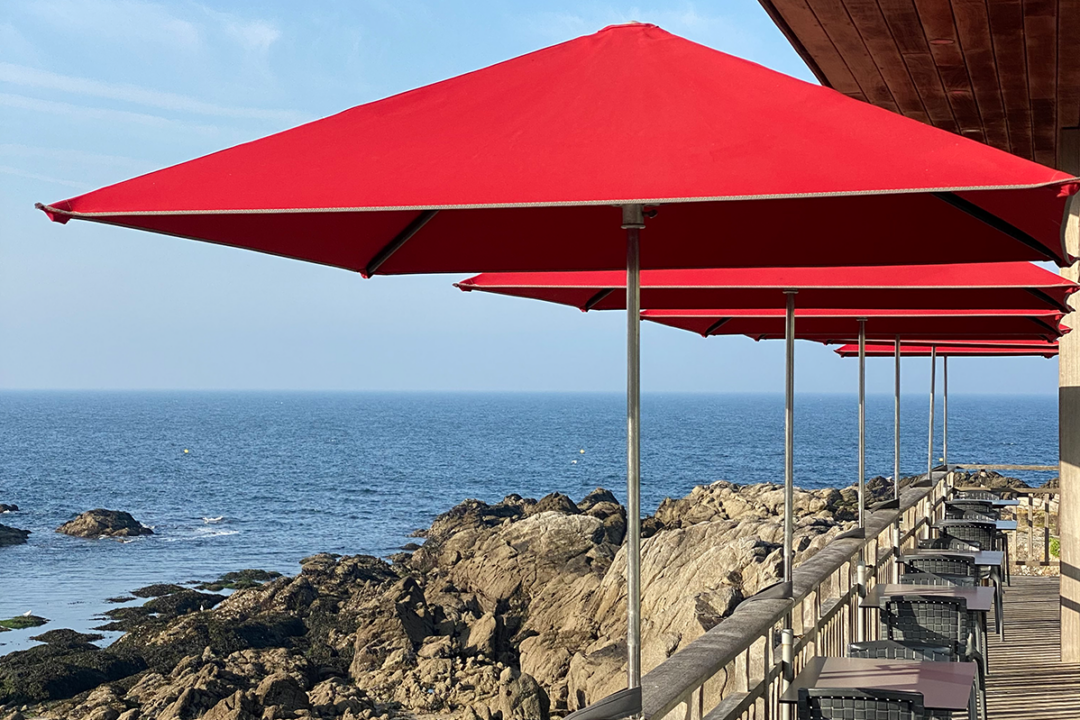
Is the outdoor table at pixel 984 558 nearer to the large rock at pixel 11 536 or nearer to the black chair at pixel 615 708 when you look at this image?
the black chair at pixel 615 708

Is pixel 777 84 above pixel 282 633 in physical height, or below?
above

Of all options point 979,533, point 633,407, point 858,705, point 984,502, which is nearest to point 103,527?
point 984,502

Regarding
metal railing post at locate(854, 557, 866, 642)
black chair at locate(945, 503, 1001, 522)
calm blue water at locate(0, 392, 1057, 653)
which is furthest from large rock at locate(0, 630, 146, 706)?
metal railing post at locate(854, 557, 866, 642)

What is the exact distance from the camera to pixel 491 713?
735 inches

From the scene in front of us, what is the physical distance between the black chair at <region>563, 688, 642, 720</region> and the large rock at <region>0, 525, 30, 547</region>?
57116 millimetres

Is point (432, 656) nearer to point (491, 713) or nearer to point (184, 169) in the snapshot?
point (491, 713)

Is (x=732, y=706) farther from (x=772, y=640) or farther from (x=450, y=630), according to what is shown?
(x=450, y=630)

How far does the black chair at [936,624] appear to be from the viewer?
5.87 meters

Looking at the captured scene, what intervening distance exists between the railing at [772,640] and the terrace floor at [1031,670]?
1.00 metres

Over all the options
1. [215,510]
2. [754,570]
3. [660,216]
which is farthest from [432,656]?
[215,510]

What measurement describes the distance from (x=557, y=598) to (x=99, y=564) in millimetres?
30148

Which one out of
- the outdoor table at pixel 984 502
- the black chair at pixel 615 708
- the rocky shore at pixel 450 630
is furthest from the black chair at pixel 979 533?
the black chair at pixel 615 708

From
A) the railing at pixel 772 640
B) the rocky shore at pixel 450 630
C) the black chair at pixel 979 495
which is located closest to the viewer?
the railing at pixel 772 640

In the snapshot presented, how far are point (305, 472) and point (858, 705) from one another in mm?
81226
